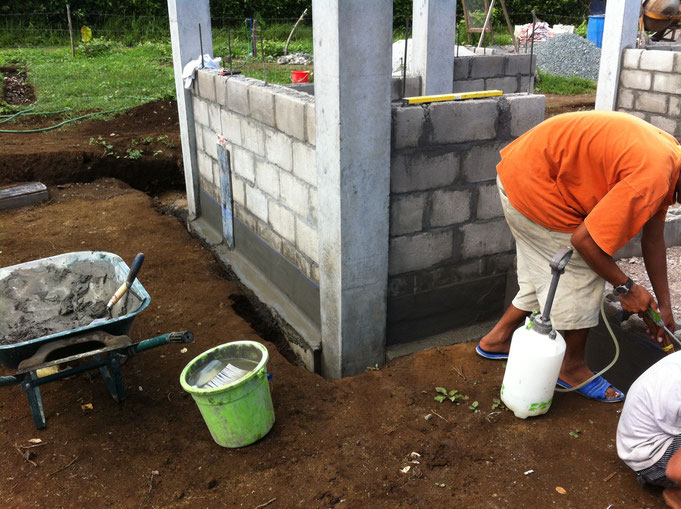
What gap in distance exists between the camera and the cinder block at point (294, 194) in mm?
4031

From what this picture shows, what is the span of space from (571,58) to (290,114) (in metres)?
12.8

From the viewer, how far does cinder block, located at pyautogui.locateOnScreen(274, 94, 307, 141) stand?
382 centimetres

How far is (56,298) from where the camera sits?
374 centimetres

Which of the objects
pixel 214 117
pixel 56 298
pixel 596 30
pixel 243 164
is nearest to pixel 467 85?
pixel 214 117

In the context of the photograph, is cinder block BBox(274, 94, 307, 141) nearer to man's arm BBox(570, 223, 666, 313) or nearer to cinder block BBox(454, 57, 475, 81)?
man's arm BBox(570, 223, 666, 313)

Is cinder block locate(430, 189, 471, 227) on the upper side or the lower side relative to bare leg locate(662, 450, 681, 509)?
upper

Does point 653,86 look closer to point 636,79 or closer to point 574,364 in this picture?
point 636,79

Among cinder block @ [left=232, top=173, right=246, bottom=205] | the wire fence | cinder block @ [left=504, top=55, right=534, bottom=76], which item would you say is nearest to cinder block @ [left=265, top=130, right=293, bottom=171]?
cinder block @ [left=232, top=173, right=246, bottom=205]

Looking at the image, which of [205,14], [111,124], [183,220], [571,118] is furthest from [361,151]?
[111,124]

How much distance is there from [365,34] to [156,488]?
2451 mm

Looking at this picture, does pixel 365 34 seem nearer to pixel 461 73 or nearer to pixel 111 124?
pixel 461 73

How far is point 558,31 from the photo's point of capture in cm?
1878

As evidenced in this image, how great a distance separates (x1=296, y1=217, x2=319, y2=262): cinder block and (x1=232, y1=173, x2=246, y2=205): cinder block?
1.15 metres

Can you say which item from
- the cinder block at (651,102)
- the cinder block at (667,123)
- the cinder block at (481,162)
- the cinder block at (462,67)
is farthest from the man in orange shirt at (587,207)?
the cinder block at (651,102)
